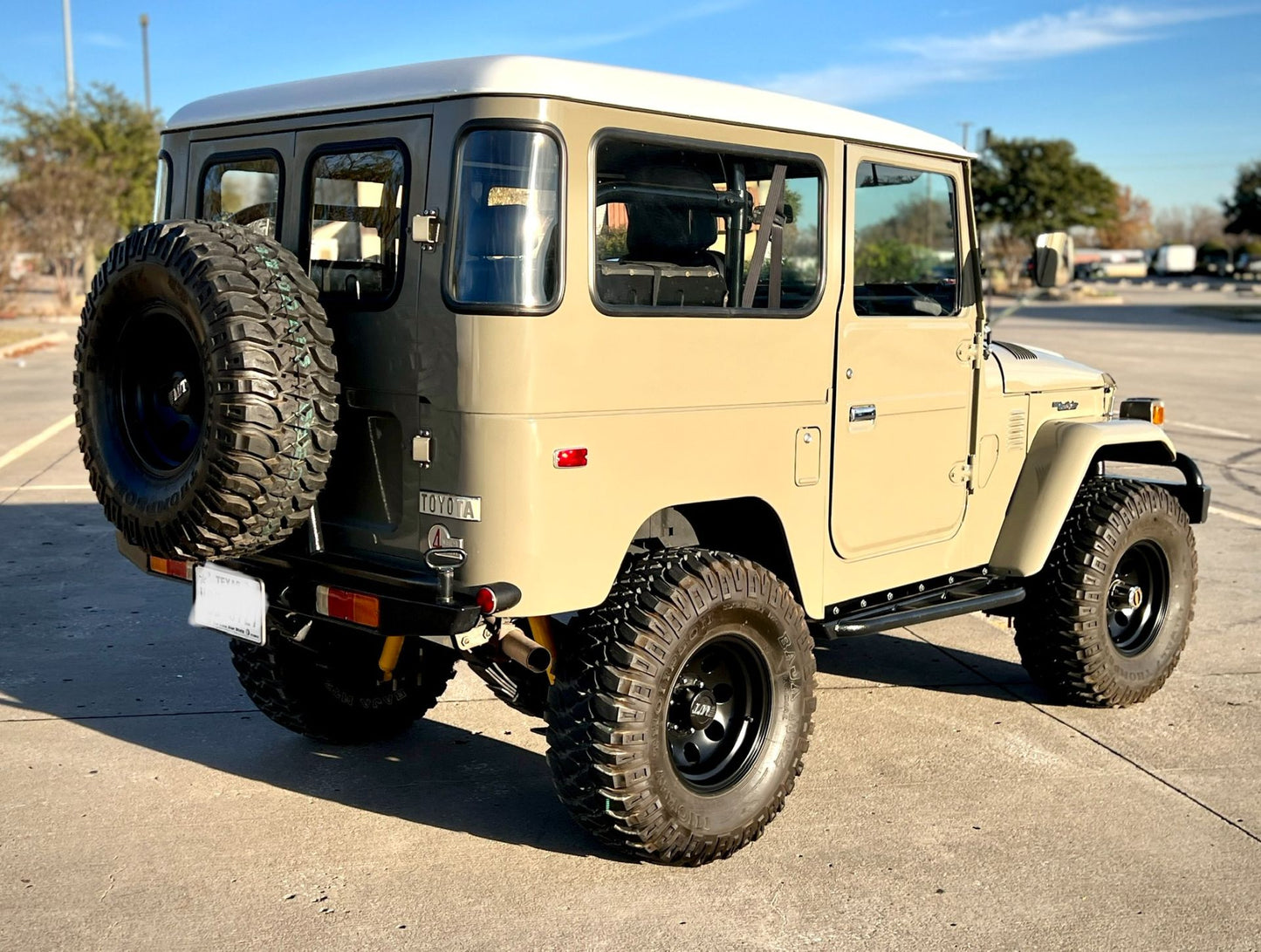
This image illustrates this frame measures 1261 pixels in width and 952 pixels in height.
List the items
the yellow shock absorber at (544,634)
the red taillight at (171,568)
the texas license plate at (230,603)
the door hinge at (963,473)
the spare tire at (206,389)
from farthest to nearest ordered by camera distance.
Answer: the door hinge at (963,473) < the red taillight at (171,568) < the yellow shock absorber at (544,634) < the texas license plate at (230,603) < the spare tire at (206,389)

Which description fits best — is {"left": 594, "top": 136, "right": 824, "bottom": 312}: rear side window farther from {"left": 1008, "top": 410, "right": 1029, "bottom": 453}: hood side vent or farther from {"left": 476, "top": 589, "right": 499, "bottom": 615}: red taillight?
{"left": 1008, "top": 410, "right": 1029, "bottom": 453}: hood side vent

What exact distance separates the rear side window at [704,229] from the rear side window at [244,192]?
116 cm

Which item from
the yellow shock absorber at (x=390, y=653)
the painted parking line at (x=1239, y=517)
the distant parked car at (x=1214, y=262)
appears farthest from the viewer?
the distant parked car at (x=1214, y=262)

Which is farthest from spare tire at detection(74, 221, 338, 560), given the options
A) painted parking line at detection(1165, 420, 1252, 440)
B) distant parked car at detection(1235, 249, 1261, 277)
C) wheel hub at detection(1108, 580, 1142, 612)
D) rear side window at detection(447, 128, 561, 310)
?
distant parked car at detection(1235, 249, 1261, 277)

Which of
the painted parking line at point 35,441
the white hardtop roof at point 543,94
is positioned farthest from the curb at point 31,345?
the white hardtop roof at point 543,94

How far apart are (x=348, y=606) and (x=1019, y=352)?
3.27 m

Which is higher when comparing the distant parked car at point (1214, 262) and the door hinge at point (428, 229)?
the distant parked car at point (1214, 262)

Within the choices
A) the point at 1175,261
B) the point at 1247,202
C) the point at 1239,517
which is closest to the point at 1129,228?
the point at 1175,261

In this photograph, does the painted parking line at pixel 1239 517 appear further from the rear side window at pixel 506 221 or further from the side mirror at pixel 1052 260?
the rear side window at pixel 506 221

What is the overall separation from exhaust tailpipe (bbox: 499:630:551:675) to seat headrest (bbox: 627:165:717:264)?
1197 mm

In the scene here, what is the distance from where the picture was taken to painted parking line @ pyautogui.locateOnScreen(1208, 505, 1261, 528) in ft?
30.8

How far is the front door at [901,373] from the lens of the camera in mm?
4535

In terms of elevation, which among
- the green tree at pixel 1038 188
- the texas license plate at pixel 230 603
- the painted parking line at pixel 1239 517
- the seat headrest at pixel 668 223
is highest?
the green tree at pixel 1038 188

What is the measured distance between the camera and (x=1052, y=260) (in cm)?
524
